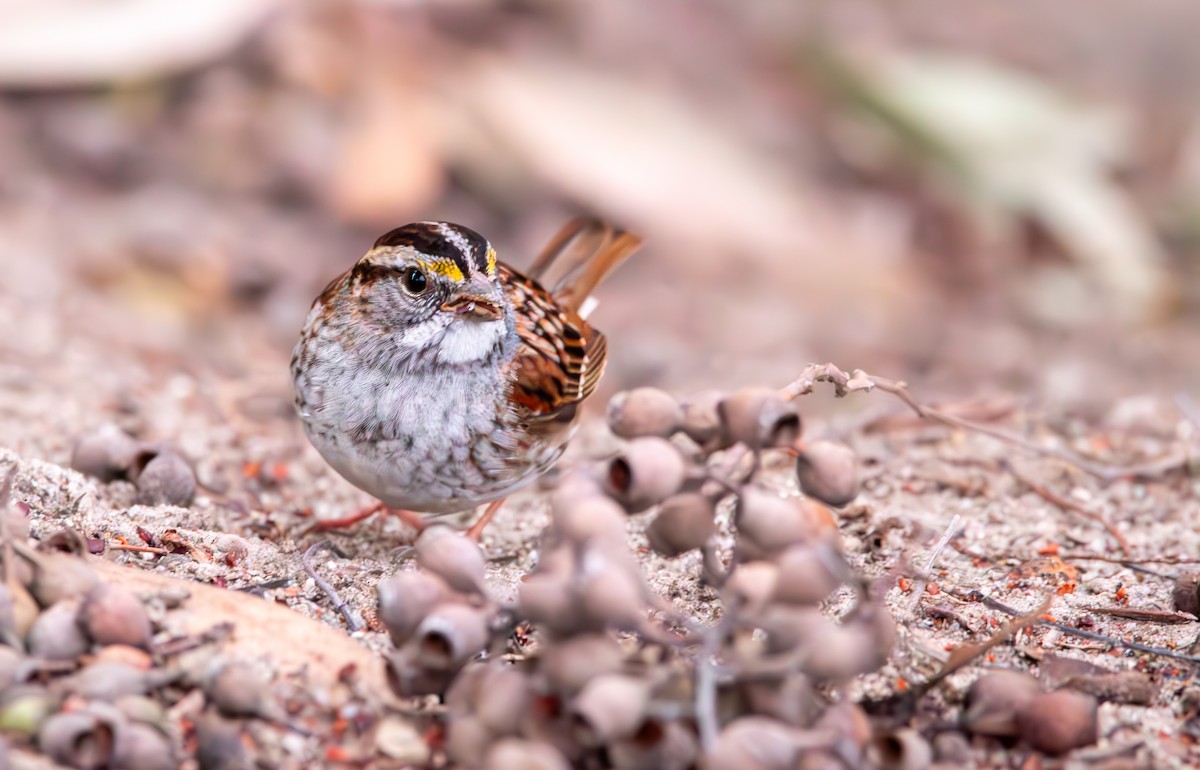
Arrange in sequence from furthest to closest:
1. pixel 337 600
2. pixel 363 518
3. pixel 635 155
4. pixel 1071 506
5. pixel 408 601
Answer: pixel 635 155 < pixel 363 518 < pixel 1071 506 < pixel 337 600 < pixel 408 601

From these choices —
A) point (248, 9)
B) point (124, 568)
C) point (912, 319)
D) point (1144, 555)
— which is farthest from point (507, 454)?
point (248, 9)

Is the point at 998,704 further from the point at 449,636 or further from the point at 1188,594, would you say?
Result: the point at 449,636

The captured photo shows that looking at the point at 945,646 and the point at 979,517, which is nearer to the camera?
the point at 945,646

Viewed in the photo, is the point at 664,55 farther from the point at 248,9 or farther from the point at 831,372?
the point at 831,372

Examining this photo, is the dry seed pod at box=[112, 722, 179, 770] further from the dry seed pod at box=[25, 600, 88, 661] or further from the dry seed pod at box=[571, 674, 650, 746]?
the dry seed pod at box=[571, 674, 650, 746]

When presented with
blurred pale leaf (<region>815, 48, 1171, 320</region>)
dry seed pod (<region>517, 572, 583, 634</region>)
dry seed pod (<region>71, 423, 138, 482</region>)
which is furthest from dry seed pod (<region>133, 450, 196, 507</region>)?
blurred pale leaf (<region>815, 48, 1171, 320</region>)

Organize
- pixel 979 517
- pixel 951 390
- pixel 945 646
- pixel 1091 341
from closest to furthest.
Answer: pixel 945 646, pixel 979 517, pixel 951 390, pixel 1091 341

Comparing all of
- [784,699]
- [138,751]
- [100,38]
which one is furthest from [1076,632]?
[100,38]

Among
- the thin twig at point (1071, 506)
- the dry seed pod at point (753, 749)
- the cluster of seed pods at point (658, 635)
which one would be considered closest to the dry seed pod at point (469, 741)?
the cluster of seed pods at point (658, 635)
